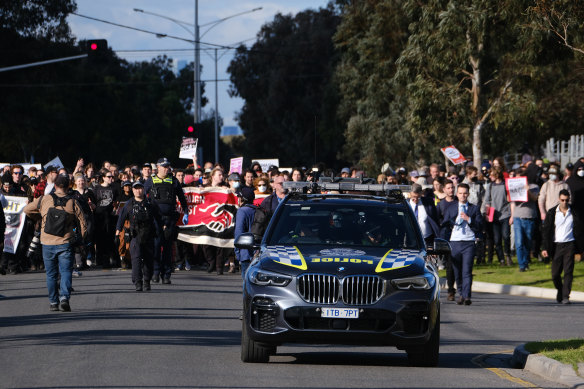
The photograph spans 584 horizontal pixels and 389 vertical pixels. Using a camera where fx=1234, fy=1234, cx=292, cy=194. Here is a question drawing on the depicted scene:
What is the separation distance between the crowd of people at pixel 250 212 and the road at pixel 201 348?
3.36 feet

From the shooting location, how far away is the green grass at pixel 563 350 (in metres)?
11.4

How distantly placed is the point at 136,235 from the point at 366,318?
969 cm

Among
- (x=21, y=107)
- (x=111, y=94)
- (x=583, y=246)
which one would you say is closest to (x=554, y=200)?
(x=583, y=246)

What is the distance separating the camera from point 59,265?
661 inches

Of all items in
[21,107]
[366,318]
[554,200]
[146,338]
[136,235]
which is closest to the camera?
Result: [366,318]

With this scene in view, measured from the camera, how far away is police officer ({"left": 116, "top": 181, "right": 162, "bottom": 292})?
790 inches

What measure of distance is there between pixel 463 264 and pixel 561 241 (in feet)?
5.84

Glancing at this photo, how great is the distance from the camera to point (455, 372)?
1134 centimetres

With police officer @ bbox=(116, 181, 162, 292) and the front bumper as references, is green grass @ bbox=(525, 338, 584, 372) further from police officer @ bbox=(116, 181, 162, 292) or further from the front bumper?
police officer @ bbox=(116, 181, 162, 292)

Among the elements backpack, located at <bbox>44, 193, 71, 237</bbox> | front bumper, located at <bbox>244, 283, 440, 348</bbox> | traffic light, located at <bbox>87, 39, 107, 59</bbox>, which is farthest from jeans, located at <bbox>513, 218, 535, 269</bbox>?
traffic light, located at <bbox>87, 39, 107, 59</bbox>

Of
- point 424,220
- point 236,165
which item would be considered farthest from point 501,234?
point 236,165

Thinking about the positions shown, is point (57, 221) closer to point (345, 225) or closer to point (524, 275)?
point (345, 225)

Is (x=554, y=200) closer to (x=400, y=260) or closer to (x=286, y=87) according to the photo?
(x=400, y=260)

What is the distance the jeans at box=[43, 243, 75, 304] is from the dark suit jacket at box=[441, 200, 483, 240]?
632cm
